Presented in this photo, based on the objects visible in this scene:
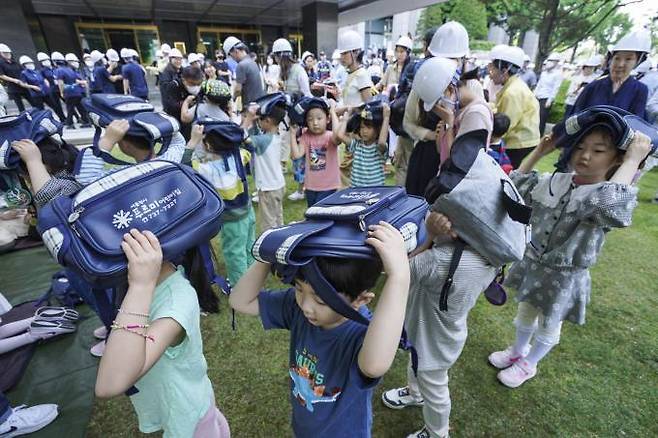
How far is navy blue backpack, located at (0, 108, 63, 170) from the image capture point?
1743 mm

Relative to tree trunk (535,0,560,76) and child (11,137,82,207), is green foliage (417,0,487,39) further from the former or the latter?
child (11,137,82,207)

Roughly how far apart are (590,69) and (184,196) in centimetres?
1009

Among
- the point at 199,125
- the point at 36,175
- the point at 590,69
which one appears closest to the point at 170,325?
the point at 36,175

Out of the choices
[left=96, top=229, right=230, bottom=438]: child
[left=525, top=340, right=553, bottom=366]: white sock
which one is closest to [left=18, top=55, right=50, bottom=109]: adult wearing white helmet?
[left=96, top=229, right=230, bottom=438]: child

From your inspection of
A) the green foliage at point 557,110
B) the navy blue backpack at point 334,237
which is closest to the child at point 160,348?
the navy blue backpack at point 334,237

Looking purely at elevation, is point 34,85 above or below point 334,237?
above

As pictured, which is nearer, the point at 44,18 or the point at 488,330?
the point at 488,330

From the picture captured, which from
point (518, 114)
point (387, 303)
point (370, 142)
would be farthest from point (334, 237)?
point (518, 114)

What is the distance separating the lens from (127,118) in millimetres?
1990

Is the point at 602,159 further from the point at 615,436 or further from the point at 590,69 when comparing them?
the point at 590,69

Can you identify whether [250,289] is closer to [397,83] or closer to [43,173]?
[43,173]

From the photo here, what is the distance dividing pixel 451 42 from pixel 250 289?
2.72 m

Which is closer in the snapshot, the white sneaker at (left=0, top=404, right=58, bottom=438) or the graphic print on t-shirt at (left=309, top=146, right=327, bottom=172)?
the white sneaker at (left=0, top=404, right=58, bottom=438)

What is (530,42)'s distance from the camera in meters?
31.6
